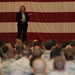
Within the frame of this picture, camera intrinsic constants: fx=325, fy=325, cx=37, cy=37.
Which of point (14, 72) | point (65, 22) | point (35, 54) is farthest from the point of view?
point (65, 22)

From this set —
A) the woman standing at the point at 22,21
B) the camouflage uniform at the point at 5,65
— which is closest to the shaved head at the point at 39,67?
the camouflage uniform at the point at 5,65

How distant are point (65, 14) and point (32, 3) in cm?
95

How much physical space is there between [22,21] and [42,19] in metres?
0.99

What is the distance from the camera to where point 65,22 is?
A: 28.9 feet

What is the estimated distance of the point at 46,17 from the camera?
8.85 meters

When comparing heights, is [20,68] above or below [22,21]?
above

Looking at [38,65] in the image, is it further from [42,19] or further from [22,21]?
[42,19]

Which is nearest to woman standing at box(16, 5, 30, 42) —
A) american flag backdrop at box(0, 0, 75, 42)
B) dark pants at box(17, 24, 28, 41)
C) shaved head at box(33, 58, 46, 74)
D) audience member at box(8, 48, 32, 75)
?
dark pants at box(17, 24, 28, 41)

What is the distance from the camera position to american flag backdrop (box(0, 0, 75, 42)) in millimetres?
8781

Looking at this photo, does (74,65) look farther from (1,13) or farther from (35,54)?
(1,13)

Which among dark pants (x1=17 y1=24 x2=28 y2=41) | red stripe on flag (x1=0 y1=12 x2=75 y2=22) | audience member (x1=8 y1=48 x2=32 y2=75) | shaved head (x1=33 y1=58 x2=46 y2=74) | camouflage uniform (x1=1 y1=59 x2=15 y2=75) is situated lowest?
dark pants (x1=17 y1=24 x2=28 y2=41)

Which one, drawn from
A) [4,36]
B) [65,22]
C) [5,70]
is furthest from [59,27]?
[5,70]

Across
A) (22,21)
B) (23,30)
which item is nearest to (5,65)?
(22,21)

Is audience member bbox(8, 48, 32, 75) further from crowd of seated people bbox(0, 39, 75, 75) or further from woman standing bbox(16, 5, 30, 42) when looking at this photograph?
woman standing bbox(16, 5, 30, 42)
